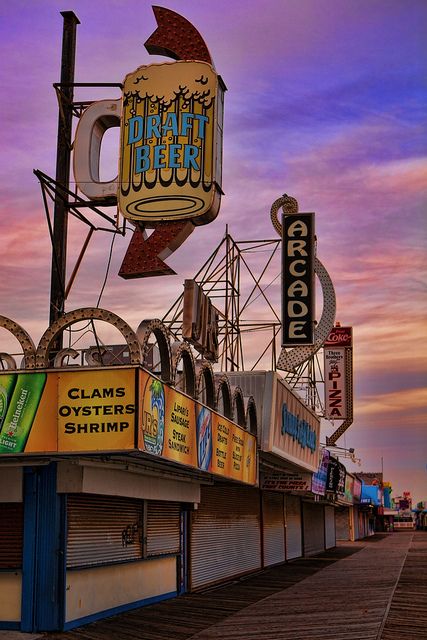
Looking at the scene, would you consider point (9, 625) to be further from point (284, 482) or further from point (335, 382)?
point (335, 382)

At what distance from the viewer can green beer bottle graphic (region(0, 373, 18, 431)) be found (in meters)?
13.8

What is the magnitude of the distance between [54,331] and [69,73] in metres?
7.77

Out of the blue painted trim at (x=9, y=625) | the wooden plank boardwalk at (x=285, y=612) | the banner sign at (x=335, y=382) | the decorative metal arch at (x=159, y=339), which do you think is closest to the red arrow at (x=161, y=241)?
the decorative metal arch at (x=159, y=339)

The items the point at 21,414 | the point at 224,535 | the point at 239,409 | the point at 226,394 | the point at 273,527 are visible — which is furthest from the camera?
the point at 273,527

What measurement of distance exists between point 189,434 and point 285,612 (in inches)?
202

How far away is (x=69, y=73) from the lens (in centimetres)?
1941

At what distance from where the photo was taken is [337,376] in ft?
175

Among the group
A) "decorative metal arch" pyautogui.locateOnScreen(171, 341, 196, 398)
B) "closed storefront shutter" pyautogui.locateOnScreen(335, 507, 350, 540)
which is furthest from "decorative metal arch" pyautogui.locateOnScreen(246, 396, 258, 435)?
"closed storefront shutter" pyautogui.locateOnScreen(335, 507, 350, 540)

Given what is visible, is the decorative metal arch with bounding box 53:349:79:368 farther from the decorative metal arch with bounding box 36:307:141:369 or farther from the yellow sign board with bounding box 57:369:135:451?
the yellow sign board with bounding box 57:369:135:451

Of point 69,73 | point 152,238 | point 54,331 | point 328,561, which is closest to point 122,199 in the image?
point 152,238

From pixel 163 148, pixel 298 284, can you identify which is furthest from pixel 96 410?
pixel 298 284

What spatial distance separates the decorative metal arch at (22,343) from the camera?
46.2ft

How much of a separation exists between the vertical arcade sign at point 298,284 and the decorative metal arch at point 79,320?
596 inches

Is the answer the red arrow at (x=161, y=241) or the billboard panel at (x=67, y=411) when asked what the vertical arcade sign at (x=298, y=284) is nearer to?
the red arrow at (x=161, y=241)
